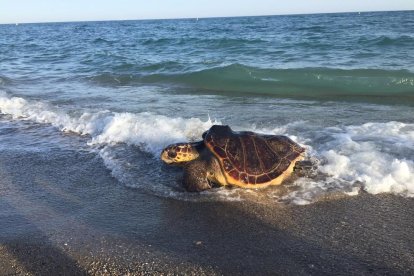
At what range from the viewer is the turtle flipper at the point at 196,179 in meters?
4.38

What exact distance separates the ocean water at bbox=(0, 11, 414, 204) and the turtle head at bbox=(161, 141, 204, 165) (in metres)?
0.17

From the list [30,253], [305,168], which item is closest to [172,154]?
[305,168]

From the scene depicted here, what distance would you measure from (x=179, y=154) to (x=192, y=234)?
1.40 metres

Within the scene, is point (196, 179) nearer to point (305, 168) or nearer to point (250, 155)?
point (250, 155)

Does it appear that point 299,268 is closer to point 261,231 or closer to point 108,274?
point 261,231

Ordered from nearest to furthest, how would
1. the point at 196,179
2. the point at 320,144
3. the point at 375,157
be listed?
the point at 196,179 → the point at 375,157 → the point at 320,144

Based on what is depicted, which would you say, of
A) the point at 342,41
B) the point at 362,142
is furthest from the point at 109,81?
the point at 342,41

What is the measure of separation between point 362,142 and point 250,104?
12.1ft

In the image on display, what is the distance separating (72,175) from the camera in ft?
16.5

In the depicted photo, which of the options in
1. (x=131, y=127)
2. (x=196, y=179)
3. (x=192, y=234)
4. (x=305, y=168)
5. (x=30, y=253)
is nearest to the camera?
(x=30, y=253)

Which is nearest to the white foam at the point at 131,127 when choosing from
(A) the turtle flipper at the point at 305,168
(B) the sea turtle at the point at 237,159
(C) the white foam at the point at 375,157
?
(B) the sea turtle at the point at 237,159

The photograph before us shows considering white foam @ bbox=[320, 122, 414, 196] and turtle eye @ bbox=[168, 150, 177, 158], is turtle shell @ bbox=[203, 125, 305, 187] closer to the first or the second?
turtle eye @ bbox=[168, 150, 177, 158]

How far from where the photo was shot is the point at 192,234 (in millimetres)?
3592

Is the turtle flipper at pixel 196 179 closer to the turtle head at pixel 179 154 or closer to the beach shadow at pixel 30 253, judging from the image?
the turtle head at pixel 179 154
